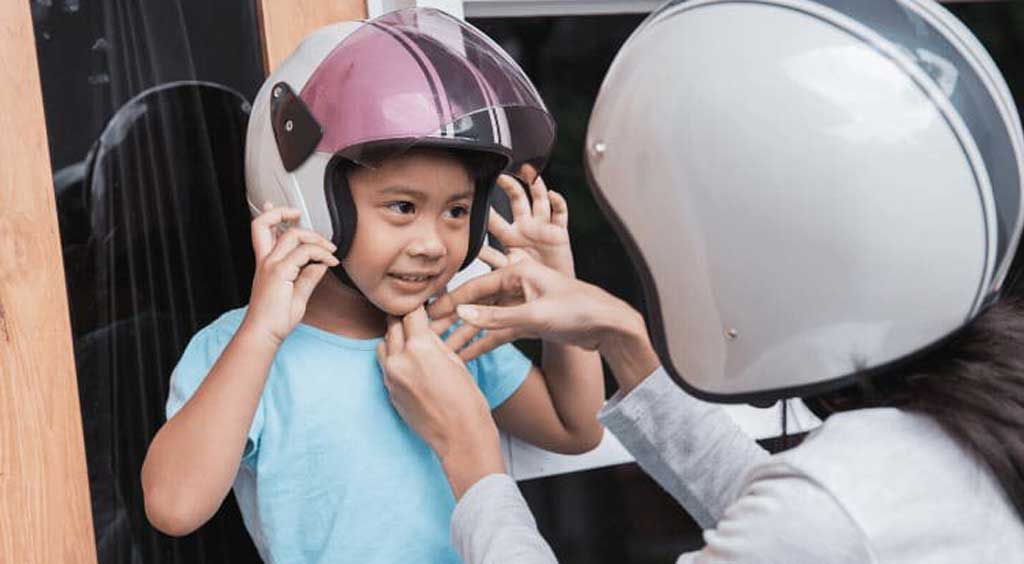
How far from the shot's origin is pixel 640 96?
951 millimetres

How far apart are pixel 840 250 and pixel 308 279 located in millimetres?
566

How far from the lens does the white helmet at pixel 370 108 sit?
123 centimetres

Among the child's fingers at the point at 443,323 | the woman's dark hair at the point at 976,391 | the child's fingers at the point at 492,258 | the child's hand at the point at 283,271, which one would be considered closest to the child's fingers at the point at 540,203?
the child's fingers at the point at 492,258

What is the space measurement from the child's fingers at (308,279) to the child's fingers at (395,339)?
0.10 metres

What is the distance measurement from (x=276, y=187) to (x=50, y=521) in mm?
442

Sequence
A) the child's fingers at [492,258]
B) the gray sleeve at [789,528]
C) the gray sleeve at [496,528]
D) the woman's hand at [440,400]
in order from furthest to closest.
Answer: the child's fingers at [492,258] → the woman's hand at [440,400] → the gray sleeve at [496,528] → the gray sleeve at [789,528]

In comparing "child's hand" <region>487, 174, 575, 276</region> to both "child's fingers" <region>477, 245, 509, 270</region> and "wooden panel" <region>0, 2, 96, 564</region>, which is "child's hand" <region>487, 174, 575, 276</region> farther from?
"wooden panel" <region>0, 2, 96, 564</region>

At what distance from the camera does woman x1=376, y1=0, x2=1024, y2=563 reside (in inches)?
33.1

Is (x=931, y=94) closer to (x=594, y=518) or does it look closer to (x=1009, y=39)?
(x=594, y=518)

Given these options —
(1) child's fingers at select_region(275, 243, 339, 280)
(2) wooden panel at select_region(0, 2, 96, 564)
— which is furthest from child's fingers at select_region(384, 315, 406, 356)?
(2) wooden panel at select_region(0, 2, 96, 564)

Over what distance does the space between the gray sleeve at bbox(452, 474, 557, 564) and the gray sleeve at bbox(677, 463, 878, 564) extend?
8.0 inches

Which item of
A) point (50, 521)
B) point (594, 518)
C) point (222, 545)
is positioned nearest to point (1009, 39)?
point (594, 518)

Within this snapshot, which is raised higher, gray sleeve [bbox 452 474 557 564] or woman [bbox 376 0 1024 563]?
woman [bbox 376 0 1024 563]

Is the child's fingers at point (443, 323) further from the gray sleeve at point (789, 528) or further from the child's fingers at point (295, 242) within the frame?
the gray sleeve at point (789, 528)
